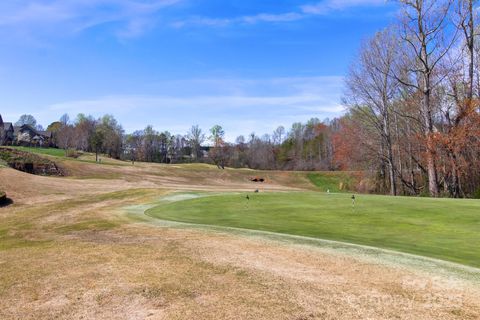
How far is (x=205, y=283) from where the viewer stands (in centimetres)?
689

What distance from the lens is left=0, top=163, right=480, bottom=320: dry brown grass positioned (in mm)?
5656

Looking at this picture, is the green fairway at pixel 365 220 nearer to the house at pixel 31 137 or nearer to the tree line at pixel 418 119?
the tree line at pixel 418 119

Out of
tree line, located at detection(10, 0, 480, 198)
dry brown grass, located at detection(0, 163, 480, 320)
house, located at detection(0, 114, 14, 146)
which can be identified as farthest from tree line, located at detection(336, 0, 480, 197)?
house, located at detection(0, 114, 14, 146)

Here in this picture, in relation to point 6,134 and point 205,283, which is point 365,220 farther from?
point 6,134

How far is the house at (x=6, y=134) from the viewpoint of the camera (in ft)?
346

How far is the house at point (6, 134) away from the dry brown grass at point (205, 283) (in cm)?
10833

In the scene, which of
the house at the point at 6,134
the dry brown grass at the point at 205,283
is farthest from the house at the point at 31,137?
the dry brown grass at the point at 205,283

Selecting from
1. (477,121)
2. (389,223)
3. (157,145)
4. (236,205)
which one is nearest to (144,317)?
(389,223)

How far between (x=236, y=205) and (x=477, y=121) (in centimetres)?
2256

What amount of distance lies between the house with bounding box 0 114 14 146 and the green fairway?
102m

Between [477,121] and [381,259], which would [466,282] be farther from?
[477,121]

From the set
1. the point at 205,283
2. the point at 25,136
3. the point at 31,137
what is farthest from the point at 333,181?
the point at 25,136

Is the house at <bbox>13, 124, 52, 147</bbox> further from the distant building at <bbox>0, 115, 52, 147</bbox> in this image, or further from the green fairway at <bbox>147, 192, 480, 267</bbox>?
the green fairway at <bbox>147, 192, 480, 267</bbox>

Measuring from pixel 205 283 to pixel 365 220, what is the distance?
9.22 meters
